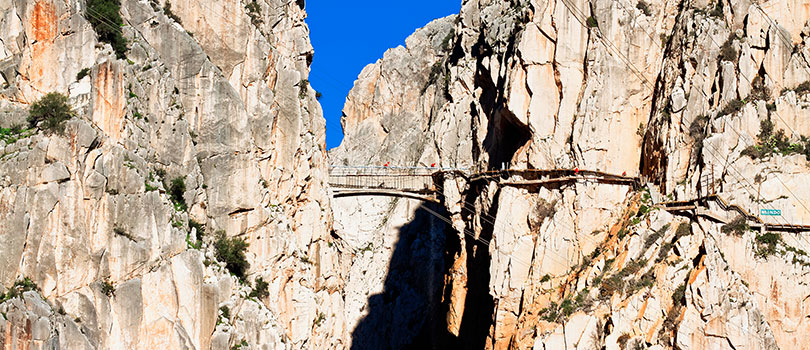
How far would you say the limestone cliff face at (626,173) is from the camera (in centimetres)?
7256

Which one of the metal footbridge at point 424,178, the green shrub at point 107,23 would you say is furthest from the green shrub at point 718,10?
the green shrub at point 107,23

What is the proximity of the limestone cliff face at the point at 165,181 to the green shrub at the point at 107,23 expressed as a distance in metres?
0.64

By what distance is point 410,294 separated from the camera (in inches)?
4451

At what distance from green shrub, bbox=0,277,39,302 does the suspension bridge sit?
3563cm

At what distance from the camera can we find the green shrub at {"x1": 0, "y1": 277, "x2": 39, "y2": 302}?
6381 cm

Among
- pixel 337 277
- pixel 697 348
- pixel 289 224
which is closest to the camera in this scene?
pixel 697 348

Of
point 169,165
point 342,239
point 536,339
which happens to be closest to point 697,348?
point 536,339

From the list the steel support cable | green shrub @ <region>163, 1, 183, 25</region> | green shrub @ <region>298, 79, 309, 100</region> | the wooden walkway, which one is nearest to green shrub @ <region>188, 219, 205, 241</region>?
green shrub @ <region>163, 1, 183, 25</region>

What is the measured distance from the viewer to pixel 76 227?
67562mm

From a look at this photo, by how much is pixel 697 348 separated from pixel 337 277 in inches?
1165

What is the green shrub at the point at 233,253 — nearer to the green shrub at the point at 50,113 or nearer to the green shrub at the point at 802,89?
the green shrub at the point at 50,113

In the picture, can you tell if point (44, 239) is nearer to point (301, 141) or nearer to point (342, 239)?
point (301, 141)

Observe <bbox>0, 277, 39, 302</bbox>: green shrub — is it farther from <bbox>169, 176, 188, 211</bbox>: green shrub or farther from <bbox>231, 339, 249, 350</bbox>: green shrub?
<bbox>231, 339, 249, 350</bbox>: green shrub

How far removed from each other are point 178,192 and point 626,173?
101 ft
